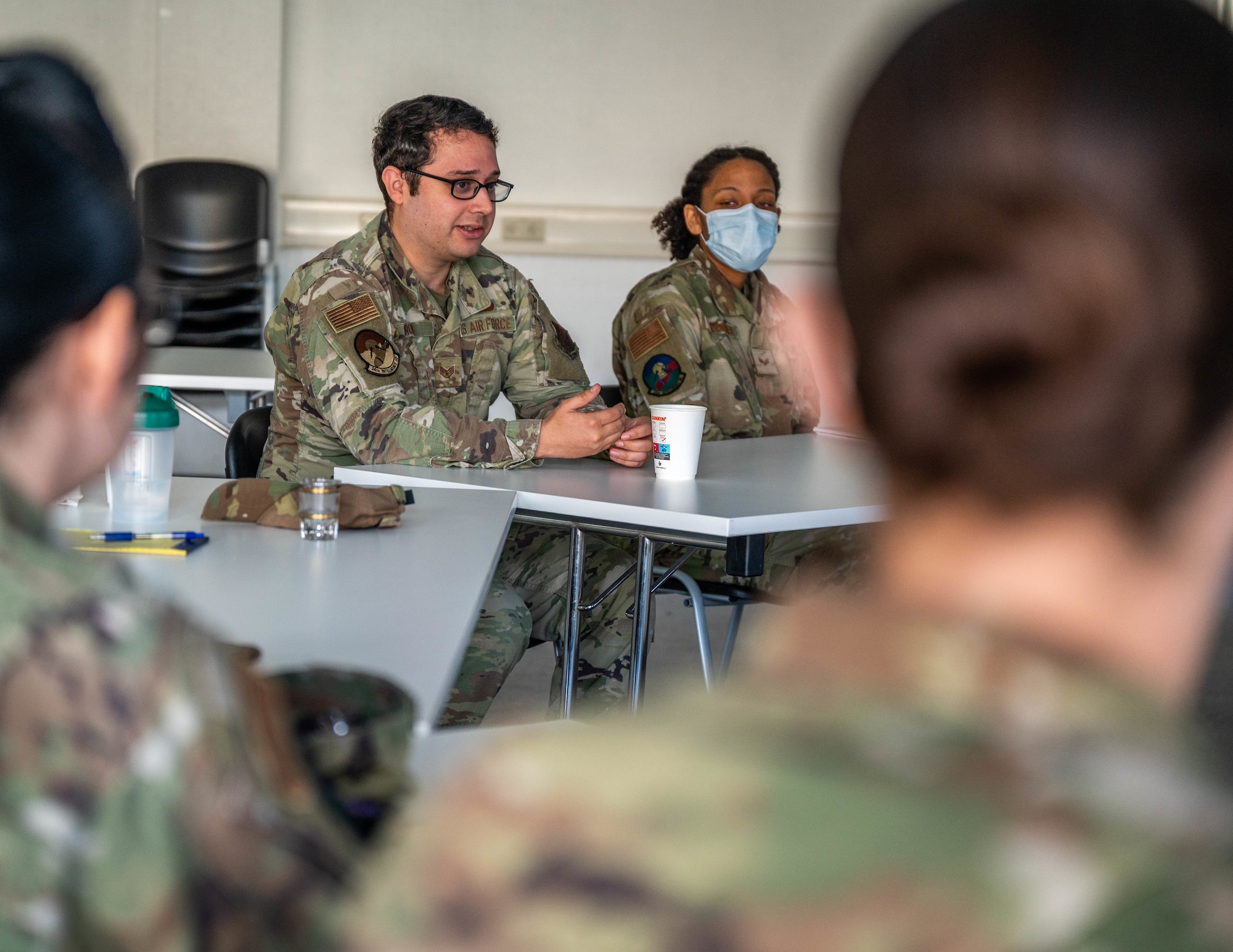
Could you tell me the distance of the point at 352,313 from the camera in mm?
2447

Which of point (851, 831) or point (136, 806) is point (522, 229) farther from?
point (851, 831)

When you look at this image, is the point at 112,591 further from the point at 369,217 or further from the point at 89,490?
the point at 369,217

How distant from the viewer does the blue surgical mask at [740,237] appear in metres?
3.50

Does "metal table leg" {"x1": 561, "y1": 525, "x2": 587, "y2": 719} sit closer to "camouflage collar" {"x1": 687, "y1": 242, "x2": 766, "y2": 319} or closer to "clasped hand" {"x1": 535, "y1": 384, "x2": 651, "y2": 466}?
"clasped hand" {"x1": 535, "y1": 384, "x2": 651, "y2": 466}

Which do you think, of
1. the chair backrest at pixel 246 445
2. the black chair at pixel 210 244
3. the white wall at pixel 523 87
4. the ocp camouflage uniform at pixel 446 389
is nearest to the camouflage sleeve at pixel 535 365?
the ocp camouflage uniform at pixel 446 389

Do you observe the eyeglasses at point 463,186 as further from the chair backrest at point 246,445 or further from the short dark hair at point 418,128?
the chair backrest at point 246,445

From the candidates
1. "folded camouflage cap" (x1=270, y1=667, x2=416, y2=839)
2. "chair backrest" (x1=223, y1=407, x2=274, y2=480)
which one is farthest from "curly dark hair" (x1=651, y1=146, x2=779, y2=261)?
"folded camouflage cap" (x1=270, y1=667, x2=416, y2=839)

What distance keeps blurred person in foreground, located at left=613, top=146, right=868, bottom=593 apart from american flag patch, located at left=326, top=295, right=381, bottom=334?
929 mm

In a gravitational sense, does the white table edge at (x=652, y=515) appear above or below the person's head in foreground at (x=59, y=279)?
below

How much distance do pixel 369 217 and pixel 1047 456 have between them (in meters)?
6.08

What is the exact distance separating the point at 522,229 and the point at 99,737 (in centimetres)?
587

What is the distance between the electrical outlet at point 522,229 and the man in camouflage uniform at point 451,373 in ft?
11.3

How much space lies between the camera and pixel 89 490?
1.88 metres

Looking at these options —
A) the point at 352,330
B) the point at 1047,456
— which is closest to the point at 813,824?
the point at 1047,456
